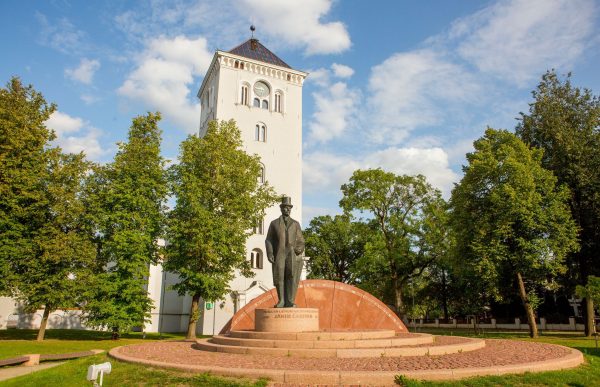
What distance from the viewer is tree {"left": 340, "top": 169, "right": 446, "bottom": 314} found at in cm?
3731

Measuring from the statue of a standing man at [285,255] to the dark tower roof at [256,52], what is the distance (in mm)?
31841

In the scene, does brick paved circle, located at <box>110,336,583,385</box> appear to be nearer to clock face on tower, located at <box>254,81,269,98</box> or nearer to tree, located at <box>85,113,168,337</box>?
tree, located at <box>85,113,168,337</box>

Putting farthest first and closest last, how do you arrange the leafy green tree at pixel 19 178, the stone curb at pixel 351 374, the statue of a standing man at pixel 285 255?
1. the leafy green tree at pixel 19 178
2. the statue of a standing man at pixel 285 255
3. the stone curb at pixel 351 374

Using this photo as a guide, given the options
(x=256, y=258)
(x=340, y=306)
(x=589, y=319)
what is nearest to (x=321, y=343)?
(x=340, y=306)

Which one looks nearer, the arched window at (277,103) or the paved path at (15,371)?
the paved path at (15,371)

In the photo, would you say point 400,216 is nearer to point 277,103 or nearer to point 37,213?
point 277,103

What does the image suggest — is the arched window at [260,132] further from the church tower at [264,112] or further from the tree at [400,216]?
the tree at [400,216]

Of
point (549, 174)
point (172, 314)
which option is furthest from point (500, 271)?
point (172, 314)

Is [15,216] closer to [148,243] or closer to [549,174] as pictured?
[148,243]

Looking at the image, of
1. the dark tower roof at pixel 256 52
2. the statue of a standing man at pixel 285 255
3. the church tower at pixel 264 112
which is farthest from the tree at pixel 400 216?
the statue of a standing man at pixel 285 255

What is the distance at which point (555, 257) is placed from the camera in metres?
27.6

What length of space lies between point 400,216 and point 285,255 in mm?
24693

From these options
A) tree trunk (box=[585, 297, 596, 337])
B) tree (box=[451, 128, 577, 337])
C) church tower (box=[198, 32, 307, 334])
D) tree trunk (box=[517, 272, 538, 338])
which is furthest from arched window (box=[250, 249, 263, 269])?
tree trunk (box=[585, 297, 596, 337])

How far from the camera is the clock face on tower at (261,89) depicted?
42.9 metres
